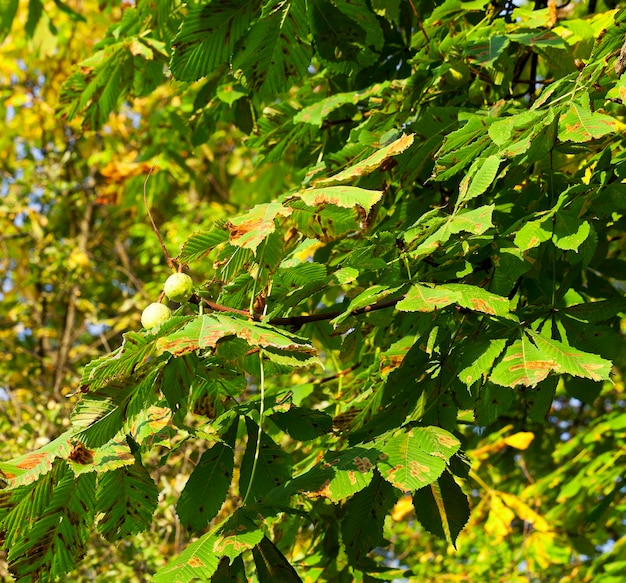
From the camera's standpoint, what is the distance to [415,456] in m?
1.30

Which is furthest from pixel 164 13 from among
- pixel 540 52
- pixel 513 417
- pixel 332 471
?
pixel 513 417

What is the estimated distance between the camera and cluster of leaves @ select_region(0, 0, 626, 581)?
125 cm

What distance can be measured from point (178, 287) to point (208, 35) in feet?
2.35

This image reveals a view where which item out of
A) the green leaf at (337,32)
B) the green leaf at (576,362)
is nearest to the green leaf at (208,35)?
the green leaf at (337,32)

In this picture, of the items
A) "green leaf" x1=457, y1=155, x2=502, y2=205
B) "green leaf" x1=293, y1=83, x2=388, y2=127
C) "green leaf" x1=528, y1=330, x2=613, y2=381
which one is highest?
"green leaf" x1=457, y1=155, x2=502, y2=205

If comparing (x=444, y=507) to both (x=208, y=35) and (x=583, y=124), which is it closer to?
(x=583, y=124)

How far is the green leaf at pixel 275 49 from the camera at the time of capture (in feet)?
5.55

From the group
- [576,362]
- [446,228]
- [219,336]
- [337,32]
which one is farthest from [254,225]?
[337,32]

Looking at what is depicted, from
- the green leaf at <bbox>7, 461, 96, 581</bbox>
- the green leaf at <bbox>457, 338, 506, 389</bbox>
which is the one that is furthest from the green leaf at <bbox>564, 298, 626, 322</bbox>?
the green leaf at <bbox>7, 461, 96, 581</bbox>

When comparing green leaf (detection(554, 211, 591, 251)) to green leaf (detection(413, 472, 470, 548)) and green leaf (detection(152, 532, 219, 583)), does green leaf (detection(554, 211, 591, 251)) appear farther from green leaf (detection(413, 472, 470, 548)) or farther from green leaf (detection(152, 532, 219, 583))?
green leaf (detection(152, 532, 219, 583))

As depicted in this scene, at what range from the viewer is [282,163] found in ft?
12.1

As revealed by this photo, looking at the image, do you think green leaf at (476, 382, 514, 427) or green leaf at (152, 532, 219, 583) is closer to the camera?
green leaf at (152, 532, 219, 583)

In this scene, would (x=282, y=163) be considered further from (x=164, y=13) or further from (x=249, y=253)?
(x=249, y=253)

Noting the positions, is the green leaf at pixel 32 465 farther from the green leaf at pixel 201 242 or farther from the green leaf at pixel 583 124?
the green leaf at pixel 583 124
